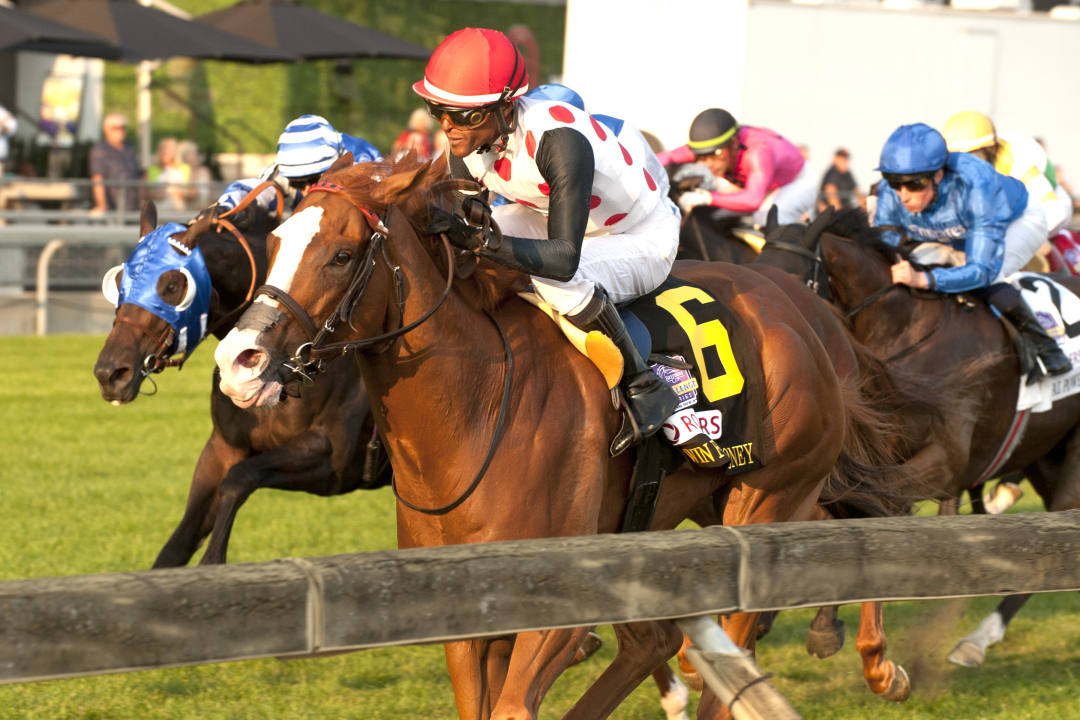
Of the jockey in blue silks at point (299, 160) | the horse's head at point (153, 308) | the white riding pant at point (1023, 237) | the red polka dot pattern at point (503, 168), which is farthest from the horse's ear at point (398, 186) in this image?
the white riding pant at point (1023, 237)

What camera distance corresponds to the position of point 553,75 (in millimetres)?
23312

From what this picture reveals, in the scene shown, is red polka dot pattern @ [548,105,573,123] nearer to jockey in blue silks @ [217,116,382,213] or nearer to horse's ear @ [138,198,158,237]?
jockey in blue silks @ [217,116,382,213]

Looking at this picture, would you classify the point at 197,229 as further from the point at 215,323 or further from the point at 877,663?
the point at 877,663

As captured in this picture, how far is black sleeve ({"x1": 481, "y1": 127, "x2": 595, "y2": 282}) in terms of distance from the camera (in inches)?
116

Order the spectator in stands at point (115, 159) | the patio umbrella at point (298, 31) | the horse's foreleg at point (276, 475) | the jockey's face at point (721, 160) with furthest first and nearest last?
the patio umbrella at point (298, 31) → the spectator in stands at point (115, 159) → the jockey's face at point (721, 160) → the horse's foreleg at point (276, 475)

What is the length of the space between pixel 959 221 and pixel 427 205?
2.86 meters

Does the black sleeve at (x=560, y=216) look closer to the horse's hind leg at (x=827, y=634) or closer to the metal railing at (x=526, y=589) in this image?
the metal railing at (x=526, y=589)

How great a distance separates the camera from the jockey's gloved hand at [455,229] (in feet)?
9.62

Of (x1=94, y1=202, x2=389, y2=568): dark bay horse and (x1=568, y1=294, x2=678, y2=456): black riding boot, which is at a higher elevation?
(x1=568, y1=294, x2=678, y2=456): black riding boot

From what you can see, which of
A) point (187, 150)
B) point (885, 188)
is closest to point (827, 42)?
point (187, 150)

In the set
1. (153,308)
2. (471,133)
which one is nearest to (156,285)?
(153,308)

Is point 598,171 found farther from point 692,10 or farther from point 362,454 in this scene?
point 692,10

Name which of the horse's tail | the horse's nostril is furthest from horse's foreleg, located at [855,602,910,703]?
the horse's nostril

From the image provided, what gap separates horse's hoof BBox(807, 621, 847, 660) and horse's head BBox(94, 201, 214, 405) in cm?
233
